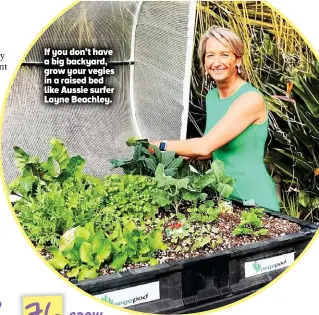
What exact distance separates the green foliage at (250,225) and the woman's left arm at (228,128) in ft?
0.80

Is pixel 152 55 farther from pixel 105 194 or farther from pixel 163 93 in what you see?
pixel 105 194

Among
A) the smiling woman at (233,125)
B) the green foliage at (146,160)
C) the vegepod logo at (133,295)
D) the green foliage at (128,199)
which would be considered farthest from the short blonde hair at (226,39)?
the vegepod logo at (133,295)

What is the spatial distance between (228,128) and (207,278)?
19.2 inches

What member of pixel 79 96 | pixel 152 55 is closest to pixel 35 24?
pixel 79 96

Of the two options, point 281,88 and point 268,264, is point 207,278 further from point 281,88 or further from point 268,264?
point 281,88

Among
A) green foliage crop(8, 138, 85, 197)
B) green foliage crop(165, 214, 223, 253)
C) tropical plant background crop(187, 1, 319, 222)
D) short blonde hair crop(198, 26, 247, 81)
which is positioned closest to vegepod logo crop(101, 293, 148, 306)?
green foliage crop(165, 214, 223, 253)

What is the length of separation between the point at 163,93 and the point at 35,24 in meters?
0.47

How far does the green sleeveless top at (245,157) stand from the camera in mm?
2014

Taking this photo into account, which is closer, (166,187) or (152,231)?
(152,231)

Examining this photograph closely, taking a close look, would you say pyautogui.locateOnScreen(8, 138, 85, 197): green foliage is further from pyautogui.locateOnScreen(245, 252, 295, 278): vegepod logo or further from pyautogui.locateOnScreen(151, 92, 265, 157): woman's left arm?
pyautogui.locateOnScreen(245, 252, 295, 278): vegepod logo

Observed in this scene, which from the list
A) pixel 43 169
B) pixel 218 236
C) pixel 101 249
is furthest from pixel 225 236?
pixel 43 169

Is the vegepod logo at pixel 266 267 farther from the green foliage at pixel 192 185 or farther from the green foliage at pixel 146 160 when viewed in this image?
the green foliage at pixel 146 160

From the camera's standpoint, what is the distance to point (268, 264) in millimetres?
1946

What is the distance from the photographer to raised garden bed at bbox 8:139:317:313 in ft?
5.88
